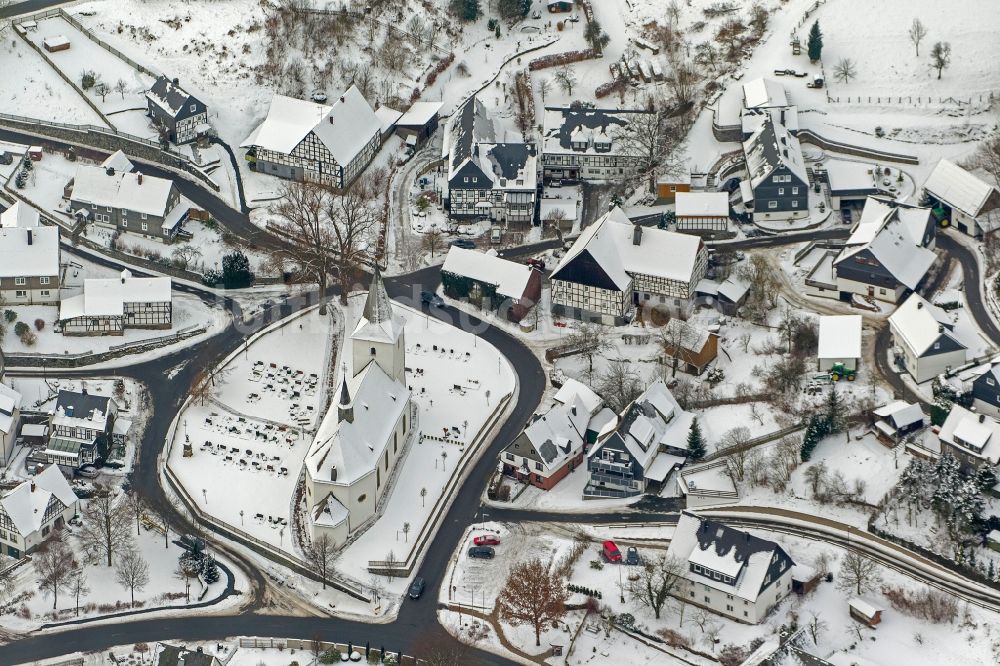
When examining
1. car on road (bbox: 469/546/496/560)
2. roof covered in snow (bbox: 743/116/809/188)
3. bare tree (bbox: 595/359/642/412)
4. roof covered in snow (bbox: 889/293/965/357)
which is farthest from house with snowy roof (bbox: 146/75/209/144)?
roof covered in snow (bbox: 889/293/965/357)

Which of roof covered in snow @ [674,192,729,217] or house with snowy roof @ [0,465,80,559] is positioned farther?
roof covered in snow @ [674,192,729,217]

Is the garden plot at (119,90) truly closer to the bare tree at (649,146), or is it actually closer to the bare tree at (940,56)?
the bare tree at (649,146)

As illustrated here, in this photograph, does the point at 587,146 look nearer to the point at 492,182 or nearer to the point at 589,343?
the point at 492,182

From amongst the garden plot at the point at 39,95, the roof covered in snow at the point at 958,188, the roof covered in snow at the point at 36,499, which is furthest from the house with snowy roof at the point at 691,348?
the garden plot at the point at 39,95

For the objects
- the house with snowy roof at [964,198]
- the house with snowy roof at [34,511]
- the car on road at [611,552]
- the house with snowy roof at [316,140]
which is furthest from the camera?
the house with snowy roof at [316,140]

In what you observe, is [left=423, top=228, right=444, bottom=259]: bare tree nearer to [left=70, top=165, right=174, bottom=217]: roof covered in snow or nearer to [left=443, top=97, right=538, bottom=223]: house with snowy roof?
[left=443, top=97, right=538, bottom=223]: house with snowy roof

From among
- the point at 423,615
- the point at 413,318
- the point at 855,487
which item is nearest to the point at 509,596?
the point at 423,615

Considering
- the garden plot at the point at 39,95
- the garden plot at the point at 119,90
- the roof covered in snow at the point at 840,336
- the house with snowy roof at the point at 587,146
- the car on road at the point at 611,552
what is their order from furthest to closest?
the garden plot at the point at 39,95 < the garden plot at the point at 119,90 < the house with snowy roof at the point at 587,146 < the roof covered in snow at the point at 840,336 < the car on road at the point at 611,552
